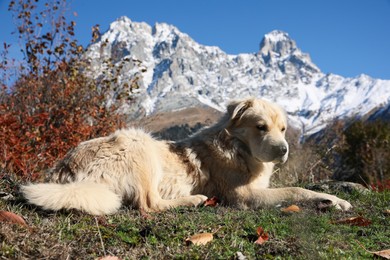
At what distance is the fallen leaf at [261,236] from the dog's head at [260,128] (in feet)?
6.09

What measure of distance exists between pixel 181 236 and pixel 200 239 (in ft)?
0.66

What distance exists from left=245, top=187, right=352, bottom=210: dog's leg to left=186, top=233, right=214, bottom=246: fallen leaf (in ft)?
6.54

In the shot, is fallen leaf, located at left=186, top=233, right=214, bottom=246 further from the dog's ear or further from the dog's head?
the dog's ear

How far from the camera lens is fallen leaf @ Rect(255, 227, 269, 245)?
3.15m

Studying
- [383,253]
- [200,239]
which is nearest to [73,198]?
[200,239]

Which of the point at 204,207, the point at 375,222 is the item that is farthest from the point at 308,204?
the point at 204,207

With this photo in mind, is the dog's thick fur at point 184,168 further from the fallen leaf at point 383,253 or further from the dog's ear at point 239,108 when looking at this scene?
the fallen leaf at point 383,253

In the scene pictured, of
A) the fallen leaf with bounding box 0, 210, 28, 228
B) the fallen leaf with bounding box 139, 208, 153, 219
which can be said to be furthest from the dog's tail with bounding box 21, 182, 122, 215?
the fallen leaf with bounding box 0, 210, 28, 228

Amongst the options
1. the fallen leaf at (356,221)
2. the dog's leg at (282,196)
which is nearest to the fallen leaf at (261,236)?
the fallen leaf at (356,221)

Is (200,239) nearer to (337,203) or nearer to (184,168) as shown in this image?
(337,203)

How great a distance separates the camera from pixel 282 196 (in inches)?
201

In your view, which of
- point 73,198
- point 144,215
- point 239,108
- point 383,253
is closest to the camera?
point 383,253

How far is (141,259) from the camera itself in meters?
2.85

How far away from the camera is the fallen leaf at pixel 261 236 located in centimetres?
315
